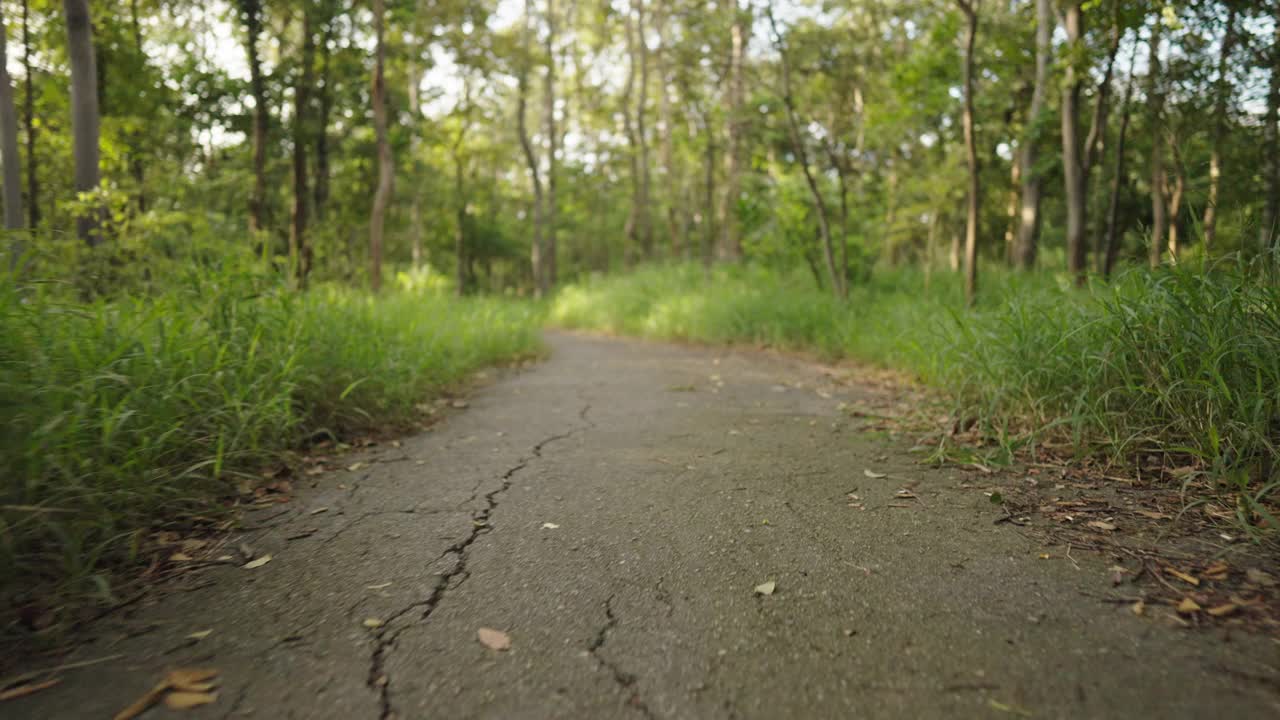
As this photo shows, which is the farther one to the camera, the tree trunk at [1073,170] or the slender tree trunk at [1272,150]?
the slender tree trunk at [1272,150]

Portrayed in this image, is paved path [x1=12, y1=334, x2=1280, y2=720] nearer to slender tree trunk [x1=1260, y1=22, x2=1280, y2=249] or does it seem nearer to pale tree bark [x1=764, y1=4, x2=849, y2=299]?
pale tree bark [x1=764, y1=4, x2=849, y2=299]

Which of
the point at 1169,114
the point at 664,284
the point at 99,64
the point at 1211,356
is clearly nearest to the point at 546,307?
the point at 664,284

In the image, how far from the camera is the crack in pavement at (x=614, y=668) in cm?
132

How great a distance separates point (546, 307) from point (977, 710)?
16.0m

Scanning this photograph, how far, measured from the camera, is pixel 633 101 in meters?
23.7

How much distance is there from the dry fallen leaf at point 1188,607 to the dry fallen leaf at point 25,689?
9.01 ft

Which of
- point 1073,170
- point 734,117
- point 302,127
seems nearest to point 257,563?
point 1073,170

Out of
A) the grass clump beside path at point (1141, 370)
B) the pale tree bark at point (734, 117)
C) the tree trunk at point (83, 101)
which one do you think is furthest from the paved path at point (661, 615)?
the pale tree bark at point (734, 117)

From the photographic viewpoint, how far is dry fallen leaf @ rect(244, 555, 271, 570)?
2080 mm

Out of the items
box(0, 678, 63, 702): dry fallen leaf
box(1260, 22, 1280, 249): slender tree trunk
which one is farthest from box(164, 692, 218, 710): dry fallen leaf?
box(1260, 22, 1280, 249): slender tree trunk

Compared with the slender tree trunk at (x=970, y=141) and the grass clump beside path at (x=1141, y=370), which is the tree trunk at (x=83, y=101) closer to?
the grass clump beside path at (x=1141, y=370)

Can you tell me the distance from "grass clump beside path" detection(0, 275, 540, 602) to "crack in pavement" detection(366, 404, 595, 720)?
2.84ft

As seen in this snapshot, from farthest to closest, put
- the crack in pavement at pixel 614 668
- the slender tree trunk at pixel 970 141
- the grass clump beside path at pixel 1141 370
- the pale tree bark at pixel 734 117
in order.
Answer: the pale tree bark at pixel 734 117 < the slender tree trunk at pixel 970 141 < the grass clump beside path at pixel 1141 370 < the crack in pavement at pixel 614 668

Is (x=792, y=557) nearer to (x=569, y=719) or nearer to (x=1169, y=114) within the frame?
(x=569, y=719)
